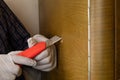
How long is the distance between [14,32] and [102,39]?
1.40 ft

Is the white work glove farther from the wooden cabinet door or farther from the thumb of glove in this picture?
the wooden cabinet door

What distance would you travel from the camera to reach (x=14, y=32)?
84 cm

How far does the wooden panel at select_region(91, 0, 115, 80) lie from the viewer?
0.51 m

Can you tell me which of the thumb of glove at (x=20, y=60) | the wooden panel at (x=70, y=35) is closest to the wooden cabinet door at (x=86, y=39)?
the wooden panel at (x=70, y=35)

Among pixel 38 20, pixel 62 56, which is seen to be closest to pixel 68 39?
pixel 62 56

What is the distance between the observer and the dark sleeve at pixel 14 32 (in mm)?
825

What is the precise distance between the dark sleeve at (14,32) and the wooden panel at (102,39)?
1.23 ft

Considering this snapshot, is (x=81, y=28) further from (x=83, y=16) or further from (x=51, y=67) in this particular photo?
(x=51, y=67)

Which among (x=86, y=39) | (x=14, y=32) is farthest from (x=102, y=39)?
(x=14, y=32)

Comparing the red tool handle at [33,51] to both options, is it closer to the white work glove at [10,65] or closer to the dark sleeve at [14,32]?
the white work glove at [10,65]

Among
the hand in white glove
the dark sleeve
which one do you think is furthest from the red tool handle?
the dark sleeve

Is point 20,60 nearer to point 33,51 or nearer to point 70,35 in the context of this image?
point 33,51

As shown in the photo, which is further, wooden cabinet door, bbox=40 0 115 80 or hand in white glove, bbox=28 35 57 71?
hand in white glove, bbox=28 35 57 71

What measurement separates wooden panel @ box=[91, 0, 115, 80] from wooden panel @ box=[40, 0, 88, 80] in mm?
23
